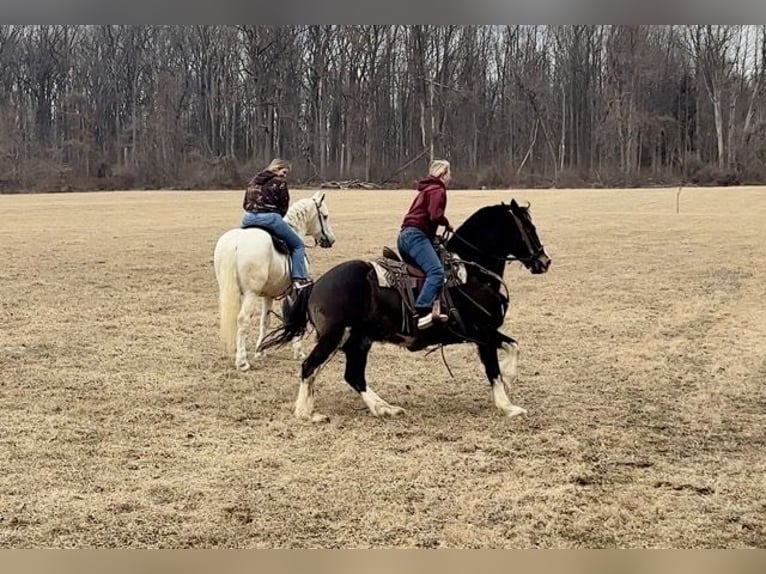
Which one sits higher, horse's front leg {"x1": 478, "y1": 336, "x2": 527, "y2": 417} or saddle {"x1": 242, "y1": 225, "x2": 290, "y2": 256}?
saddle {"x1": 242, "y1": 225, "x2": 290, "y2": 256}

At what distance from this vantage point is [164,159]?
2284cm

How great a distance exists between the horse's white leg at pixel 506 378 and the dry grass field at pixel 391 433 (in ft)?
0.52

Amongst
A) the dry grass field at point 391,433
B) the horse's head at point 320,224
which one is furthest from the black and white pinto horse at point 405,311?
the horse's head at point 320,224

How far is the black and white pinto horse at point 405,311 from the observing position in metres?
6.30

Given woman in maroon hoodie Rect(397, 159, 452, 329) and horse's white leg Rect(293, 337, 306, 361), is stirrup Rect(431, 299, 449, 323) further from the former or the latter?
horse's white leg Rect(293, 337, 306, 361)

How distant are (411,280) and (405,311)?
25 cm

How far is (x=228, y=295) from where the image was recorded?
7824 mm

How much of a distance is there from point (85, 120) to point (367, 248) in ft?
27.0

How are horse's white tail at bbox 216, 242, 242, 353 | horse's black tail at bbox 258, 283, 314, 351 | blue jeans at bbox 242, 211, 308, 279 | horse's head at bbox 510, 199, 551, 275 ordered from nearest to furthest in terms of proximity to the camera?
horse's black tail at bbox 258, 283, 314, 351
horse's head at bbox 510, 199, 551, 275
horse's white tail at bbox 216, 242, 242, 353
blue jeans at bbox 242, 211, 308, 279

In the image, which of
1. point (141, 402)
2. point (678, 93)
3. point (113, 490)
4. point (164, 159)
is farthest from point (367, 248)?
point (113, 490)

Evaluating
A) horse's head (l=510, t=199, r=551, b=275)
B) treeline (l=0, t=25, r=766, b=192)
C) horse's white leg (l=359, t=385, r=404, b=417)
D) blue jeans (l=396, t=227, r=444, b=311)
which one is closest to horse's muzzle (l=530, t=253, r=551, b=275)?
horse's head (l=510, t=199, r=551, b=275)

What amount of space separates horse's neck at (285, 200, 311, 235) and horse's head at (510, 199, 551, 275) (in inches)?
121

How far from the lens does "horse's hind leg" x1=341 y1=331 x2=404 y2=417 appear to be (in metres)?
6.49

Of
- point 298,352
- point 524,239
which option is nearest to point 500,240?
point 524,239
